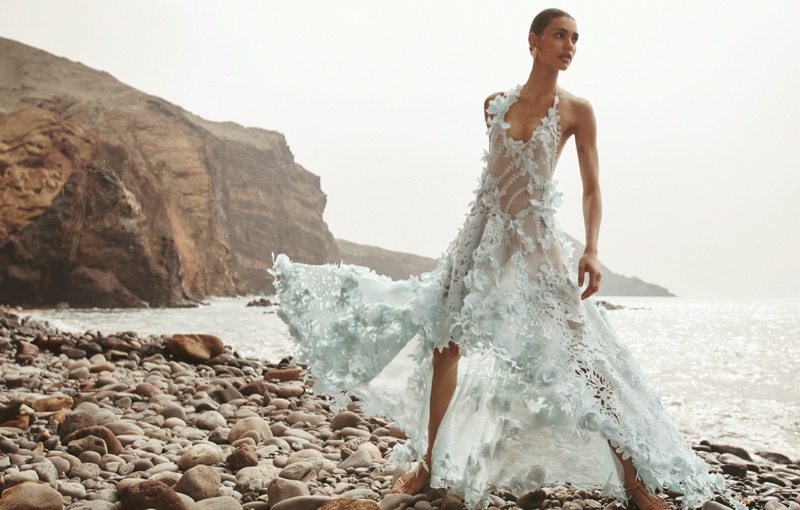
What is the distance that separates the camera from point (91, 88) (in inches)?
1484

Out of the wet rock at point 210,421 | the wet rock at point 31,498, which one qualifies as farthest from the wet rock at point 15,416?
the wet rock at point 31,498

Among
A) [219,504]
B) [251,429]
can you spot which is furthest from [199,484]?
[251,429]

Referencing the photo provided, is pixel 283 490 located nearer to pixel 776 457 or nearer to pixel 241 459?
pixel 241 459

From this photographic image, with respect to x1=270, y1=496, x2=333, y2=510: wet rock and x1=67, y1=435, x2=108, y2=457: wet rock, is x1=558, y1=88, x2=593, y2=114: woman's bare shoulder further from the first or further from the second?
x1=67, y1=435, x2=108, y2=457: wet rock

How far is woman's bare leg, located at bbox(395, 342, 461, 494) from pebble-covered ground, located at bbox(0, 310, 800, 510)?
0.22 feet

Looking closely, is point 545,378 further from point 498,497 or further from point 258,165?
point 258,165

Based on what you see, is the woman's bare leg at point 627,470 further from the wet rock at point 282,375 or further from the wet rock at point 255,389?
the wet rock at point 282,375

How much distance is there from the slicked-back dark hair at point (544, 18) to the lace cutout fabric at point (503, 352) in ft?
0.77

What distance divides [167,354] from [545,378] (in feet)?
17.1

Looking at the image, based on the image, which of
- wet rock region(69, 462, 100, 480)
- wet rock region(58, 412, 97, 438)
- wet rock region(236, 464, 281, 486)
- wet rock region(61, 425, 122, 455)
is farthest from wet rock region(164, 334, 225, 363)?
wet rock region(236, 464, 281, 486)

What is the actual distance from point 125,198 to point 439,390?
89.4 feet

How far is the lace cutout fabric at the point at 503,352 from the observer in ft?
6.76

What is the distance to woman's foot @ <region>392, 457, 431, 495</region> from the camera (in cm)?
240

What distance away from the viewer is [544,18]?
7.36 feet
